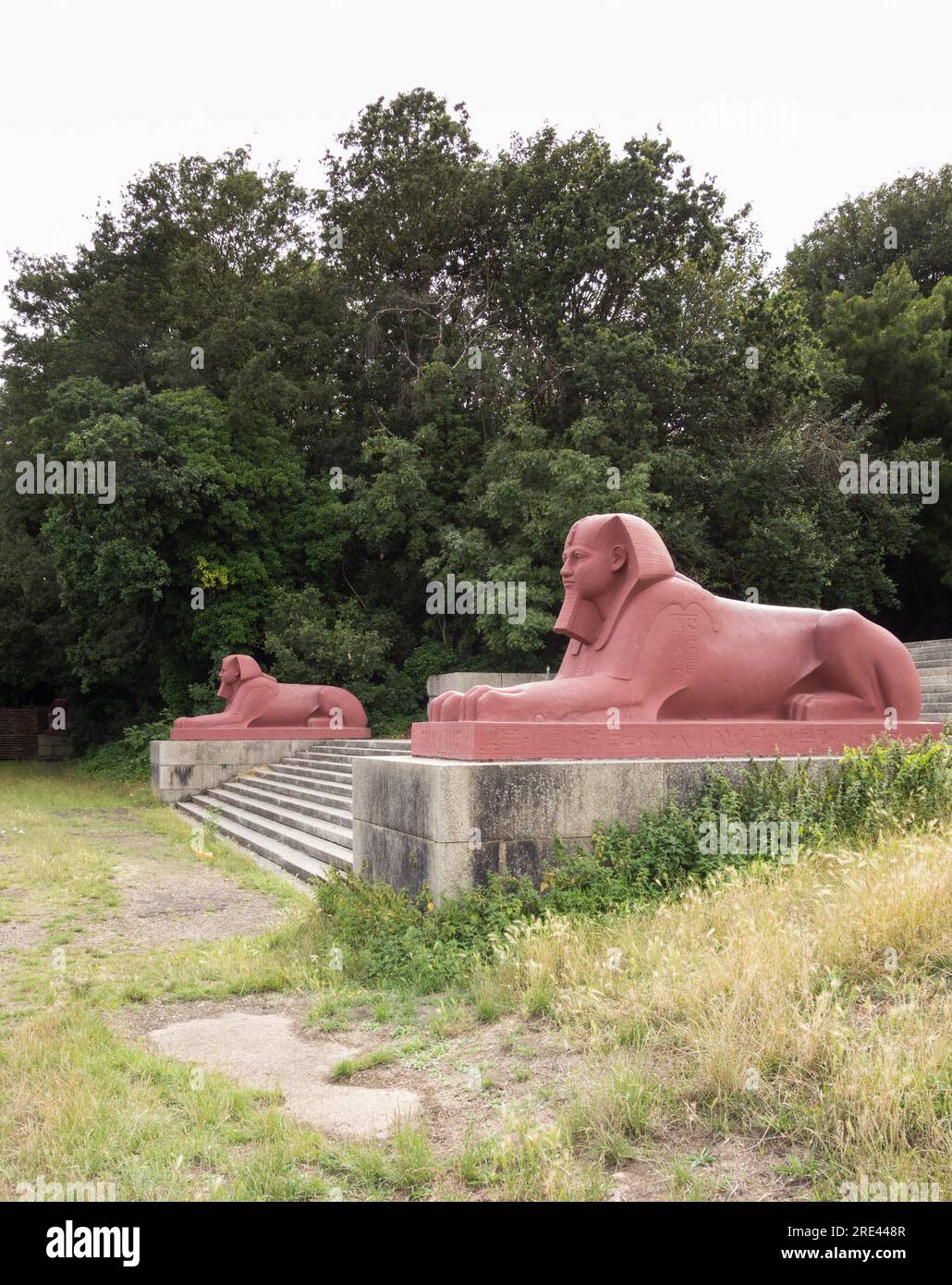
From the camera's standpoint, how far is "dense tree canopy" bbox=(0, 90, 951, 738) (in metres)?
19.8

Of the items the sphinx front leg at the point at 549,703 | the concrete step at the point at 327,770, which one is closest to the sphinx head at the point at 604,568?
the sphinx front leg at the point at 549,703

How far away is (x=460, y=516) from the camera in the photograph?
70.8 feet

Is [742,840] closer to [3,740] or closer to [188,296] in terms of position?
[188,296]

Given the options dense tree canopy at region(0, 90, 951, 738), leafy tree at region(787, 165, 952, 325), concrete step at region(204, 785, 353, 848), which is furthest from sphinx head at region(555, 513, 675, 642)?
leafy tree at region(787, 165, 952, 325)

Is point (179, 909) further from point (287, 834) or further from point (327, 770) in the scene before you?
point (327, 770)

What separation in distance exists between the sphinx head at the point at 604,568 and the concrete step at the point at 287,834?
Result: 8.31ft

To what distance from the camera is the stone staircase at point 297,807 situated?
1042cm

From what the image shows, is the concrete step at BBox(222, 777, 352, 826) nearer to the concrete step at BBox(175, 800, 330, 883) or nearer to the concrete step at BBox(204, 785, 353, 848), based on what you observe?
the concrete step at BBox(204, 785, 353, 848)

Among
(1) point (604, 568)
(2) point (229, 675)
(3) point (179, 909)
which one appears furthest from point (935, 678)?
(3) point (179, 909)

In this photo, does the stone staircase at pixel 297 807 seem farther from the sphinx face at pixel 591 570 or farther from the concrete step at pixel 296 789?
the sphinx face at pixel 591 570

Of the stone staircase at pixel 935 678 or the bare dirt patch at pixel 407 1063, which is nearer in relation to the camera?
the bare dirt patch at pixel 407 1063

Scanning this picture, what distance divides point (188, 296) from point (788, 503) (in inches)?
572

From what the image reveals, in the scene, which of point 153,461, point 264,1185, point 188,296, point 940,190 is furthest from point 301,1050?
point 940,190

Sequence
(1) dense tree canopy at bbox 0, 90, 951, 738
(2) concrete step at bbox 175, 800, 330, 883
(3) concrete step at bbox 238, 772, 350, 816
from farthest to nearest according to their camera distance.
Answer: (1) dense tree canopy at bbox 0, 90, 951, 738 < (3) concrete step at bbox 238, 772, 350, 816 < (2) concrete step at bbox 175, 800, 330, 883
